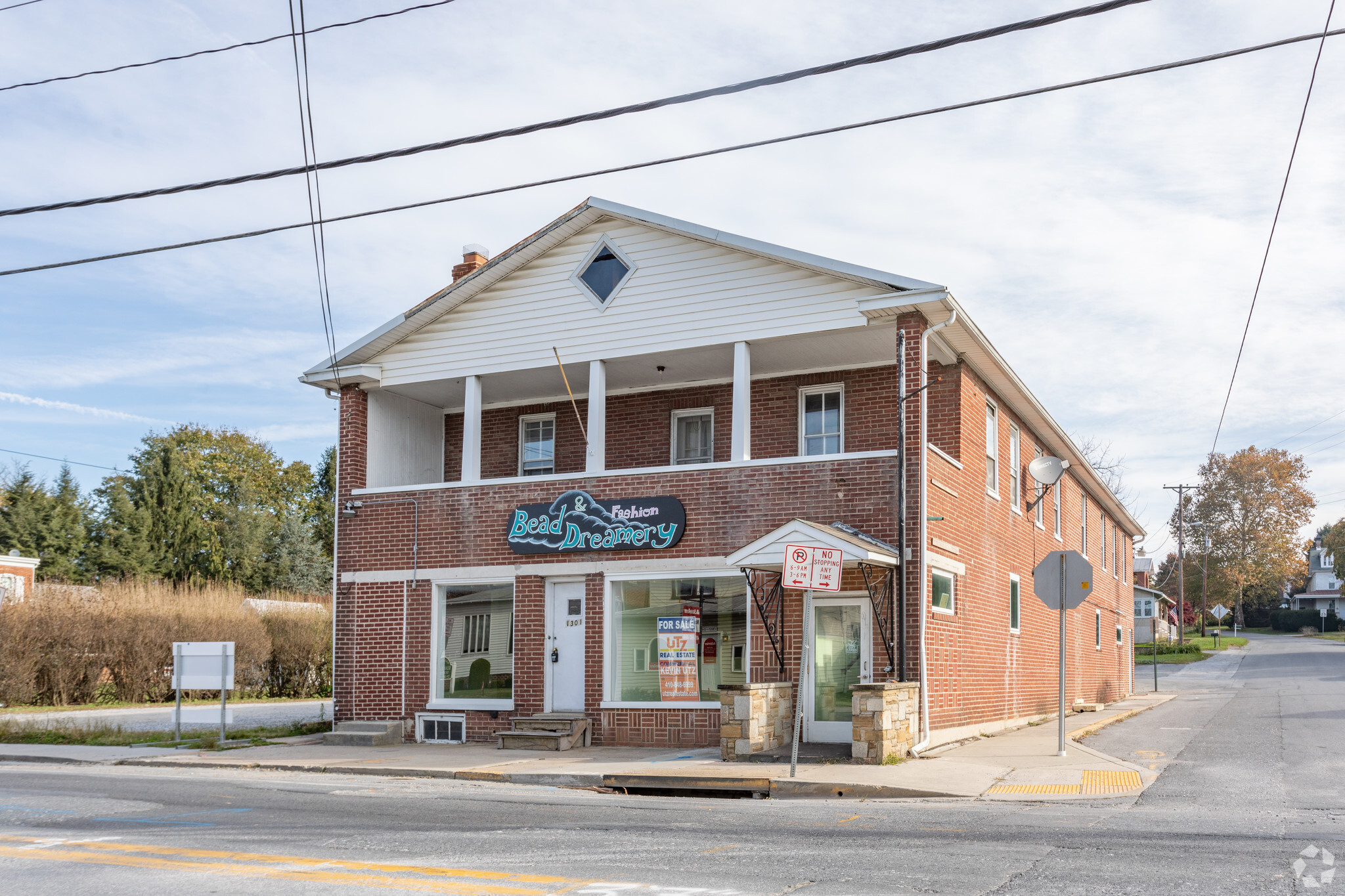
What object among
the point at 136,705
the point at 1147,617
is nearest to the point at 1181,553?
the point at 1147,617

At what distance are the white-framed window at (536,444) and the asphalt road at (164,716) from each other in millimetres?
5956

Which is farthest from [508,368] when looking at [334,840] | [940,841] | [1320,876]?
[1320,876]

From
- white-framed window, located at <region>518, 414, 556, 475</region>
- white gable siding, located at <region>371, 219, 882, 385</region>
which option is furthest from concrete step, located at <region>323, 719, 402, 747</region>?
white gable siding, located at <region>371, 219, 882, 385</region>

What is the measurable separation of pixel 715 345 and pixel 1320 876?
11.5 m

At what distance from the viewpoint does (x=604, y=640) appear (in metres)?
17.0

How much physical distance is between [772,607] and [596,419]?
161 inches

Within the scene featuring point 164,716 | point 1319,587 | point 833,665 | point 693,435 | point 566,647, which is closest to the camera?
point 833,665

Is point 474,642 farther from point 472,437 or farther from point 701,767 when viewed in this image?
point 701,767

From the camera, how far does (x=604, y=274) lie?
18172mm

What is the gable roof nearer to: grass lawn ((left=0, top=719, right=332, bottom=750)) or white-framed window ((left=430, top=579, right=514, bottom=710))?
white-framed window ((left=430, top=579, right=514, bottom=710))

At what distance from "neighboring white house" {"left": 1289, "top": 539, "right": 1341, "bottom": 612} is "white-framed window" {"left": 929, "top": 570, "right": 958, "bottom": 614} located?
111 m

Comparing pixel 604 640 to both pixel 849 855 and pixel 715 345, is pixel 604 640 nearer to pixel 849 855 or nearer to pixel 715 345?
pixel 715 345

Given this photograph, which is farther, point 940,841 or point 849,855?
point 940,841

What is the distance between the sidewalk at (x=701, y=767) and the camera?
11930mm
